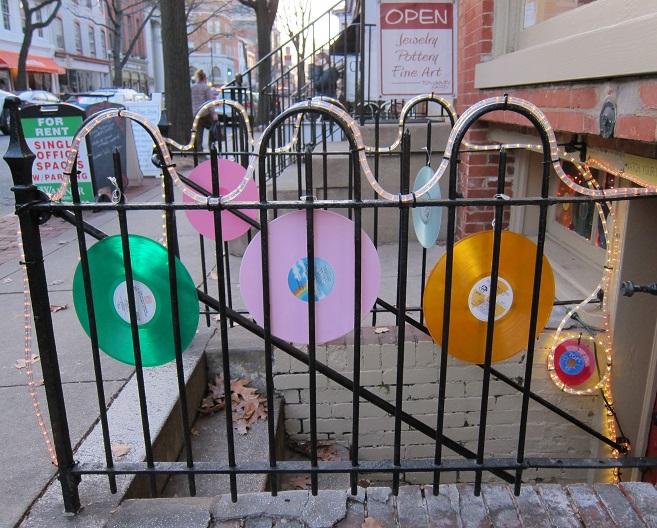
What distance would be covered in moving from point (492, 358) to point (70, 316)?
9.89 ft

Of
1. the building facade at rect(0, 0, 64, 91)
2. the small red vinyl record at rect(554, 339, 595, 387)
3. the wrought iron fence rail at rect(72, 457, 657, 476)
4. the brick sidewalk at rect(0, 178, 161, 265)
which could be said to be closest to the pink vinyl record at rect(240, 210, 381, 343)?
the wrought iron fence rail at rect(72, 457, 657, 476)

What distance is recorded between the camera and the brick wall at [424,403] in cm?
339

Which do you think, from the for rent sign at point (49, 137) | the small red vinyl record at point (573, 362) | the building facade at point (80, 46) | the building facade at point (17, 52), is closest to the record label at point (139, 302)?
the small red vinyl record at point (573, 362)

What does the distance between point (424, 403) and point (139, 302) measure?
213 centimetres

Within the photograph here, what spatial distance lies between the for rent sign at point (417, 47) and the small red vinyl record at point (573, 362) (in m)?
2.52

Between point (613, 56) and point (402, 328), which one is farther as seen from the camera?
point (613, 56)

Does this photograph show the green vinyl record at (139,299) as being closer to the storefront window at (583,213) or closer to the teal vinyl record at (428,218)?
the teal vinyl record at (428,218)

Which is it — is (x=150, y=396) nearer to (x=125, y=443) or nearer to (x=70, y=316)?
(x=125, y=443)

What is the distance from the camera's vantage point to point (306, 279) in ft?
6.00

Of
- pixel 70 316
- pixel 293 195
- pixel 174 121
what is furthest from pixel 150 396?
pixel 174 121

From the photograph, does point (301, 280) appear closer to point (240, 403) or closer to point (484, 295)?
point (484, 295)

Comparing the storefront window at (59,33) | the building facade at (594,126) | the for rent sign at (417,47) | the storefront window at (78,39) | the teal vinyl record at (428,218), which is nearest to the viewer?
the building facade at (594,126)

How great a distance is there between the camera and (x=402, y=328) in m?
1.87

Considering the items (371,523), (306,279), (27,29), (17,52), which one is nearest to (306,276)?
(306,279)
